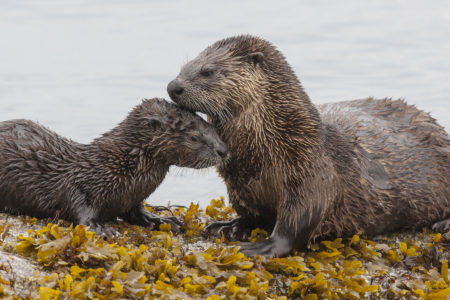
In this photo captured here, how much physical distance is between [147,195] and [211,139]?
2.23ft

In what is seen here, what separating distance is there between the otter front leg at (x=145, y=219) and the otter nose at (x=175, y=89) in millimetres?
1047

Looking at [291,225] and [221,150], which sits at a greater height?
[221,150]

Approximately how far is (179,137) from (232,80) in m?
0.58

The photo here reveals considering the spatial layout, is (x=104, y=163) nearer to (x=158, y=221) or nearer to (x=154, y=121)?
(x=154, y=121)

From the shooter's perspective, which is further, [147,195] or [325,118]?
[325,118]

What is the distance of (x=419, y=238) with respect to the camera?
583 centimetres

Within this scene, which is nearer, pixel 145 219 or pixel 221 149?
pixel 221 149

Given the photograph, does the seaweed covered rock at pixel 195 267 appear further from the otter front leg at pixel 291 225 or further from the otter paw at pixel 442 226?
the otter paw at pixel 442 226

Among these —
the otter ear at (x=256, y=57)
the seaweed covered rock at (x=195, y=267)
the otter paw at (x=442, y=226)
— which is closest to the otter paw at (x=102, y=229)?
the seaweed covered rock at (x=195, y=267)

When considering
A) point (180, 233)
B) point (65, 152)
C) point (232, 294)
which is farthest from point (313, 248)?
point (65, 152)

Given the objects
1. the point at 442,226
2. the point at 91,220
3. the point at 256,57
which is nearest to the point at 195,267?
the point at 91,220

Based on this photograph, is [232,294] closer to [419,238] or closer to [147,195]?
[147,195]

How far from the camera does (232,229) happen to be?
18.1 feet

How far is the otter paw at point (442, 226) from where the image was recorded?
5.95m
